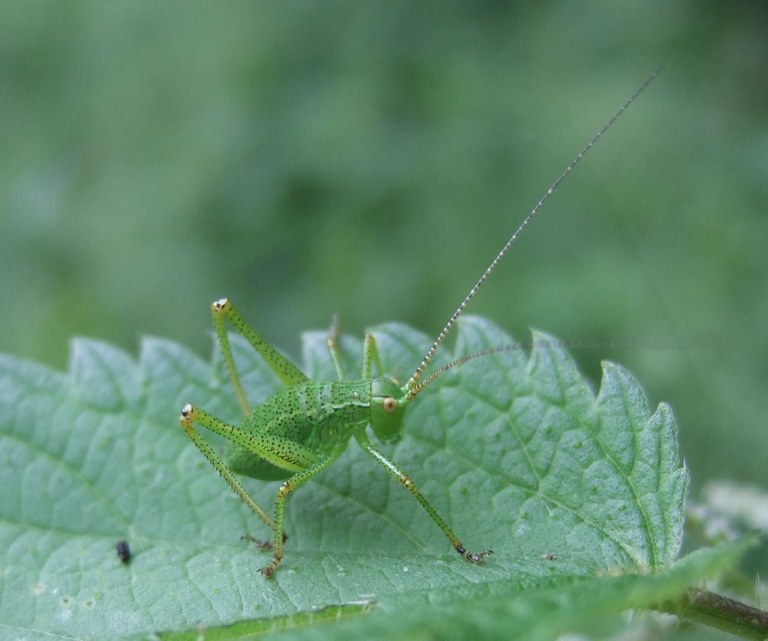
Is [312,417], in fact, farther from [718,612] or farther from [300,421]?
[718,612]

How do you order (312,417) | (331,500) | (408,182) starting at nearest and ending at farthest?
(331,500) < (312,417) < (408,182)

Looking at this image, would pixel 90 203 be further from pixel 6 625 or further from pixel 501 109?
pixel 6 625

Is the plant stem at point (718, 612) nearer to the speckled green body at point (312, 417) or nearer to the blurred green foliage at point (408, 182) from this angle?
the speckled green body at point (312, 417)

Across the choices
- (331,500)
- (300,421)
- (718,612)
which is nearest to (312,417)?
(300,421)

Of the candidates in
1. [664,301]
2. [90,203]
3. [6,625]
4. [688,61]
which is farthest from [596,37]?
[6,625]

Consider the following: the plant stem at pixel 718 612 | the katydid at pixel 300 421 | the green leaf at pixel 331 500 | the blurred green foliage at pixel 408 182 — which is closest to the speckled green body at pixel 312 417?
the katydid at pixel 300 421

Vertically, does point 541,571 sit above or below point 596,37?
below

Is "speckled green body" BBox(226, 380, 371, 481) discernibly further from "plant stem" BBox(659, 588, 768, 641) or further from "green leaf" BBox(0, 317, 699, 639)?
"plant stem" BBox(659, 588, 768, 641)
